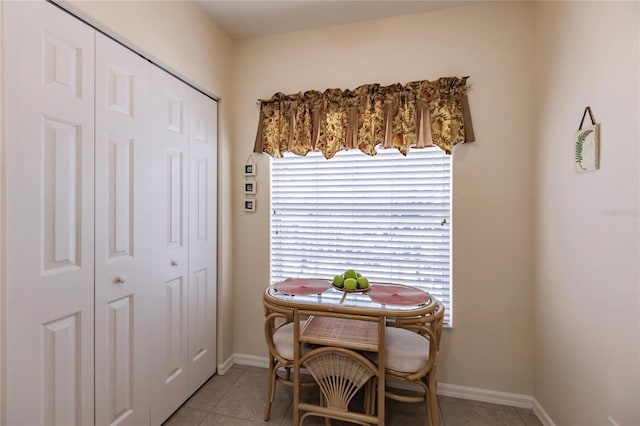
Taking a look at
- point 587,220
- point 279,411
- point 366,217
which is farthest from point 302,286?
point 587,220

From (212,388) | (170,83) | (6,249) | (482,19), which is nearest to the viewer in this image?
(6,249)

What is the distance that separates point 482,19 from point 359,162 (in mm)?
1293

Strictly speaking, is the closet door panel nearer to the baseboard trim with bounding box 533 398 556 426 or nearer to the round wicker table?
the round wicker table

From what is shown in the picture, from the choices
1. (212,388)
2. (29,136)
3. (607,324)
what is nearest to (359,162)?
(607,324)

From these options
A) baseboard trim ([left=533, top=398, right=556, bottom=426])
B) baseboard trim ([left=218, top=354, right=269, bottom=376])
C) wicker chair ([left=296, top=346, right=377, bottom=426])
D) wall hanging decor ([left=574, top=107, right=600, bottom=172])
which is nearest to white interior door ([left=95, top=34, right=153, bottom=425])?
baseboard trim ([left=218, top=354, right=269, bottom=376])

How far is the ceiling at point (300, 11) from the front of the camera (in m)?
2.09

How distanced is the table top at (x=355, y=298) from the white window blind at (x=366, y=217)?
10.5 inches

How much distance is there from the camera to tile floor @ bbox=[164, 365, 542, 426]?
1911mm

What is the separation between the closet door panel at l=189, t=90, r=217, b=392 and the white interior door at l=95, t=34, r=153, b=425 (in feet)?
1.31

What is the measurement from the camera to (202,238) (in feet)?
7.43

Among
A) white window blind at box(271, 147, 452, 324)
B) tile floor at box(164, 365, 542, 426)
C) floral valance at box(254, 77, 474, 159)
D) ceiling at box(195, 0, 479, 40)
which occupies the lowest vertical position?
tile floor at box(164, 365, 542, 426)

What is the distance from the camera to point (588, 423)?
1.47 m

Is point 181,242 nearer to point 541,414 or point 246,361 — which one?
point 246,361

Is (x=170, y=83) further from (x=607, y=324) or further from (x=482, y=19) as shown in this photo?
(x=607, y=324)
